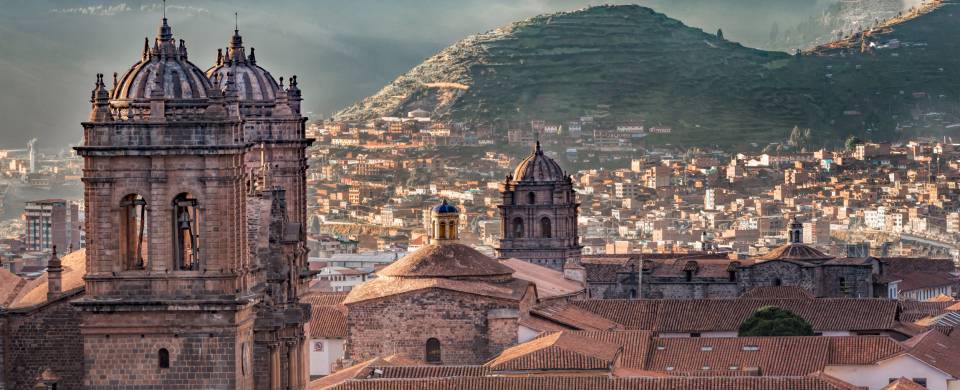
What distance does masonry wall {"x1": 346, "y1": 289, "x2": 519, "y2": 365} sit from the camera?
71312mm

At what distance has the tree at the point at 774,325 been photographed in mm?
81062

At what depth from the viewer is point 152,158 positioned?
38156mm

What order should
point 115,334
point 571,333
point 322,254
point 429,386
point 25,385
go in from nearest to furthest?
point 115,334 → point 25,385 → point 429,386 → point 571,333 → point 322,254

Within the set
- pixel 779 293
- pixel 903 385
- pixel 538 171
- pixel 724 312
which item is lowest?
pixel 903 385

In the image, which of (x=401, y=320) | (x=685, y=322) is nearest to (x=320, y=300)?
(x=685, y=322)

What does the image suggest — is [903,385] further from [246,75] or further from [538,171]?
[538,171]

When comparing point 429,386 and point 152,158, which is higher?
point 152,158

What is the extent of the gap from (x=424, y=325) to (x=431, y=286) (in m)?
0.96

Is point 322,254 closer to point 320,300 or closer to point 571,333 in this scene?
point 320,300

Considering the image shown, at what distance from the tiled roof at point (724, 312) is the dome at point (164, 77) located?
45723 mm

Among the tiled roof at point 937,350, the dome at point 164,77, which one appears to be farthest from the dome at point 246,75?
the tiled roof at point 937,350

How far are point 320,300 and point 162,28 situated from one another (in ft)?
168

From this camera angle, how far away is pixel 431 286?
71562 mm

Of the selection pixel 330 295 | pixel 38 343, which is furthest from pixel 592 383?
pixel 330 295
